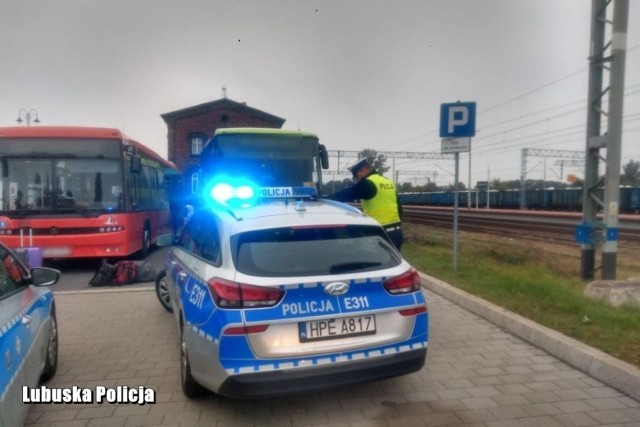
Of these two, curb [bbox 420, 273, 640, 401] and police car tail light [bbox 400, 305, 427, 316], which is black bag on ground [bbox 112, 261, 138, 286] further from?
police car tail light [bbox 400, 305, 427, 316]

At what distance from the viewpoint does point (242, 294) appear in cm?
319

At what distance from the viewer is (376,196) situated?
6660mm

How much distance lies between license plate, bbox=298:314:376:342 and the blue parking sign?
5738 mm

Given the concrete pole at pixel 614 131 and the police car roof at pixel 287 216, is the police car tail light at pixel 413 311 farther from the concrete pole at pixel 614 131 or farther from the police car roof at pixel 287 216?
the concrete pole at pixel 614 131

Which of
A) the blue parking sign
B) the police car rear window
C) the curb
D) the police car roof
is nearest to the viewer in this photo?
the police car rear window

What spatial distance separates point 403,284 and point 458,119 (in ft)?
18.4

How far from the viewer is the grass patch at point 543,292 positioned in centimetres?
474

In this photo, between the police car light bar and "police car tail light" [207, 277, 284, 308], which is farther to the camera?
the police car light bar

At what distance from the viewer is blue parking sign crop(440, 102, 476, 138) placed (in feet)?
27.4

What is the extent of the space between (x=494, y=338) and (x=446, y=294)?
74.9 inches

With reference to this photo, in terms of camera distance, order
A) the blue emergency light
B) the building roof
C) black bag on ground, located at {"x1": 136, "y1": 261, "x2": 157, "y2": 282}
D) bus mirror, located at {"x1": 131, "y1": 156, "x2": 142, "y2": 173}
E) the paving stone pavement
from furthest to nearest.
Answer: the building roof, bus mirror, located at {"x1": 131, "y1": 156, "x2": 142, "y2": 173}, black bag on ground, located at {"x1": 136, "y1": 261, "x2": 157, "y2": 282}, the blue emergency light, the paving stone pavement

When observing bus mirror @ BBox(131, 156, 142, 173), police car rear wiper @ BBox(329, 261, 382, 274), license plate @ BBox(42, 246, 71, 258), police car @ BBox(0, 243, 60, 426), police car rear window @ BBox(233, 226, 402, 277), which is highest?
bus mirror @ BBox(131, 156, 142, 173)

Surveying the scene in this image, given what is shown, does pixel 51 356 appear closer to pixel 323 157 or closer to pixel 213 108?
pixel 323 157

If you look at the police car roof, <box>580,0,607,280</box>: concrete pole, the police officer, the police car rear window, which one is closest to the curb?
the police officer
